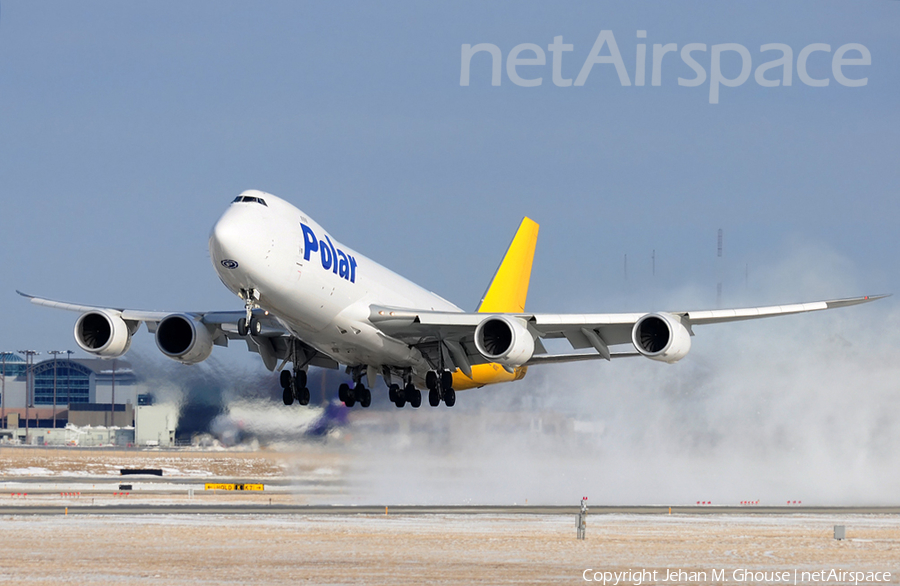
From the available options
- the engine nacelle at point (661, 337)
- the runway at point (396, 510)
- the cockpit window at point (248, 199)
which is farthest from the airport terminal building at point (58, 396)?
the engine nacelle at point (661, 337)

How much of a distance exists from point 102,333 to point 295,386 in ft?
21.4

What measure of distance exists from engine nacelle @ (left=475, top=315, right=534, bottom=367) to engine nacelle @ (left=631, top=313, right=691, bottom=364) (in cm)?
327

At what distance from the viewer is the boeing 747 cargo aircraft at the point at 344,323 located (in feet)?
99.2

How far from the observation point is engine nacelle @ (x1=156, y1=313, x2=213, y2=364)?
119 feet

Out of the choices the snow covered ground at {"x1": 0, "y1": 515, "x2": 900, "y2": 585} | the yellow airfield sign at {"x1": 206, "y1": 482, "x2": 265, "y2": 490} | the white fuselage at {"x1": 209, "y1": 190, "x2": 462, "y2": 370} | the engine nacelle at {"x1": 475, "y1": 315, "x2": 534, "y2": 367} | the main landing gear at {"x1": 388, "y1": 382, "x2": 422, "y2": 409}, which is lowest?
the snow covered ground at {"x1": 0, "y1": 515, "x2": 900, "y2": 585}

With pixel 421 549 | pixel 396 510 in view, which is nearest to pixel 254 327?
pixel 421 549

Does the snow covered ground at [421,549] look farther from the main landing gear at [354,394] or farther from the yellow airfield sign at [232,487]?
the yellow airfield sign at [232,487]

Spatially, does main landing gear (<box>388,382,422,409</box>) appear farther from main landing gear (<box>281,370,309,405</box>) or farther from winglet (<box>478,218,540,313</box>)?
winglet (<box>478,218,540,313</box>)

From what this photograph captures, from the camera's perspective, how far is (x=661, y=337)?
33.6m

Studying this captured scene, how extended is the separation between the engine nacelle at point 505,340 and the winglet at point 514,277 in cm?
919

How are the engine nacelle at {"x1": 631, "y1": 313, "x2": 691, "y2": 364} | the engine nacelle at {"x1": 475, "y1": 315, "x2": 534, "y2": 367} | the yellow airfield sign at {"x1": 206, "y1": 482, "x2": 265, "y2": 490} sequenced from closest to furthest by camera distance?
the engine nacelle at {"x1": 631, "y1": 313, "x2": 691, "y2": 364} → the engine nacelle at {"x1": 475, "y1": 315, "x2": 534, "y2": 367} → the yellow airfield sign at {"x1": 206, "y1": 482, "x2": 265, "y2": 490}

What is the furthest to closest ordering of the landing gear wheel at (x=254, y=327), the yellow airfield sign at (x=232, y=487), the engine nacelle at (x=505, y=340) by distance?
1. the yellow airfield sign at (x=232, y=487)
2. the engine nacelle at (x=505, y=340)
3. the landing gear wheel at (x=254, y=327)

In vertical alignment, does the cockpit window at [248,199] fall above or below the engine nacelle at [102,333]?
above

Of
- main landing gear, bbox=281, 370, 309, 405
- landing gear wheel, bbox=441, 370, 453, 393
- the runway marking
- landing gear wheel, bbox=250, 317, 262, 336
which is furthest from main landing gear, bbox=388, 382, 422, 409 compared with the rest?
landing gear wheel, bbox=250, 317, 262, 336
